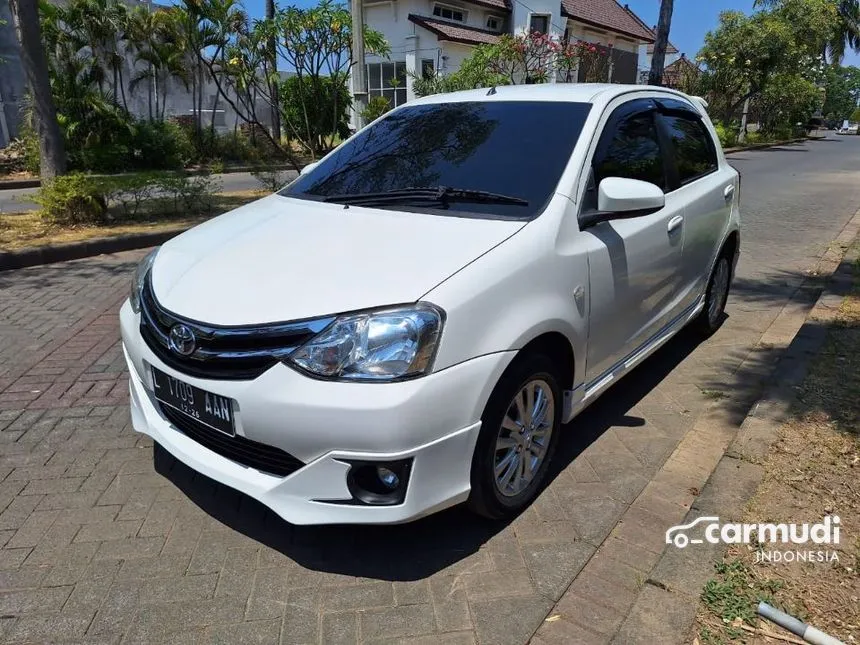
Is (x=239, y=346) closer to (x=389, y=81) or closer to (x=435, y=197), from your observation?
(x=435, y=197)

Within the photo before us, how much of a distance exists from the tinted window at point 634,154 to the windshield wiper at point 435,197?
55cm

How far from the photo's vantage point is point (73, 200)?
8125 mm

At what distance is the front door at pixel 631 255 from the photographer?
9.95ft

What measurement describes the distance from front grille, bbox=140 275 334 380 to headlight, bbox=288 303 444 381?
0.15 feet

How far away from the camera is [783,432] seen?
3281 mm

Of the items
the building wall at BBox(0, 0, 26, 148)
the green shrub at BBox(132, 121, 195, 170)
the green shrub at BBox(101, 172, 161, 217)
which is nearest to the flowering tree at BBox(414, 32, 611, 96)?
the green shrub at BBox(132, 121, 195, 170)

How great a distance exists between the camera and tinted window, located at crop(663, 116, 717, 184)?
4047 mm

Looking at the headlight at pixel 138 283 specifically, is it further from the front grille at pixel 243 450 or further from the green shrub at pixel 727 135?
the green shrub at pixel 727 135

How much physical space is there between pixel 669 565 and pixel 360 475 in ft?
4.15

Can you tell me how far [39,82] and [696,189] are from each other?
A: 8.68m

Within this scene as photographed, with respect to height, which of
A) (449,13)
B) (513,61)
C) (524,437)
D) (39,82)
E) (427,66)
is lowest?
(524,437)

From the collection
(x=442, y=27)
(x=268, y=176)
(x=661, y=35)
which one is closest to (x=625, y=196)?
(x=268, y=176)

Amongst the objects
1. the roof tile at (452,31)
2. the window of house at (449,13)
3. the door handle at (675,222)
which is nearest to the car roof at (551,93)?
the door handle at (675,222)

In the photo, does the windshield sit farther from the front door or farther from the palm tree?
the palm tree
